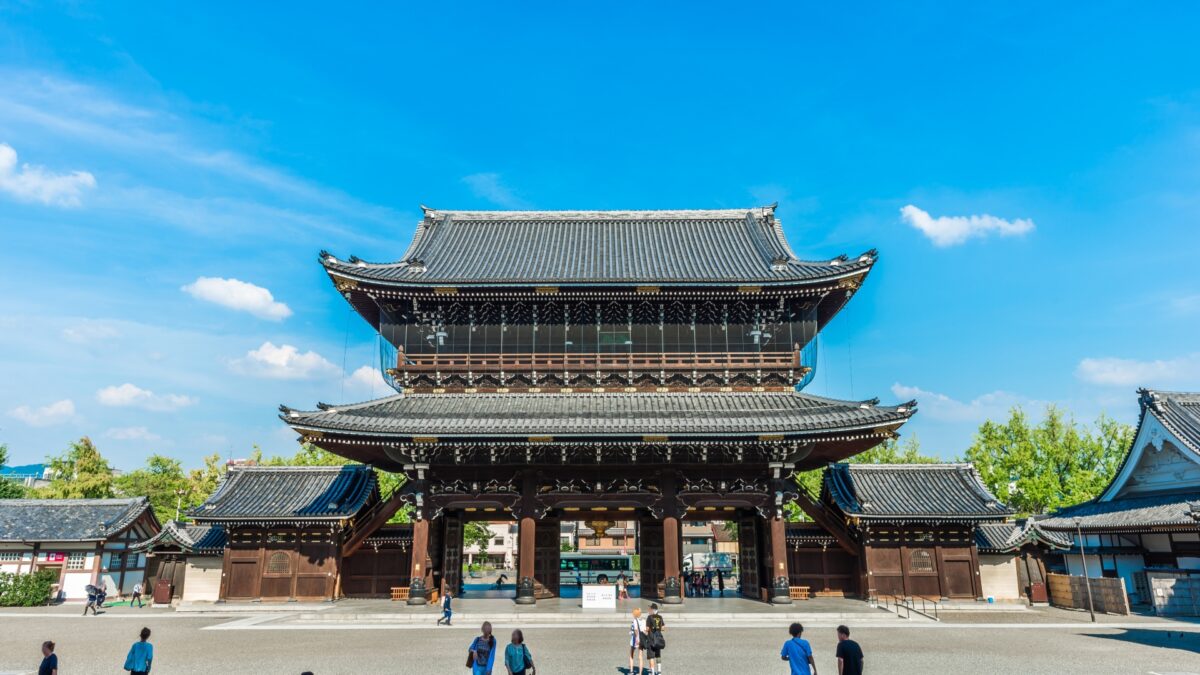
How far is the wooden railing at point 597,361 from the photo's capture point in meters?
28.9

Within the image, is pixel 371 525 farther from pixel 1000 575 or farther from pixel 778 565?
pixel 1000 575

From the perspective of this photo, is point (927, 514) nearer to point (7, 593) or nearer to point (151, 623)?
point (151, 623)

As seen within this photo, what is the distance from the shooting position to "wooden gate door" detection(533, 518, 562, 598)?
2959 centimetres

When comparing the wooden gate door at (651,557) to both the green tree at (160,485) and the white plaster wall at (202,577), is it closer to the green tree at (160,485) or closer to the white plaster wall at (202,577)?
the white plaster wall at (202,577)

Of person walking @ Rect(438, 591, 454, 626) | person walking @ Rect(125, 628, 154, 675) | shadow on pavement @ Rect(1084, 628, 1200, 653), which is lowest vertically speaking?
shadow on pavement @ Rect(1084, 628, 1200, 653)

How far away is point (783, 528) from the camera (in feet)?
88.2

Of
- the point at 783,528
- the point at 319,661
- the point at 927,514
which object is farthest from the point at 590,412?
the point at 927,514

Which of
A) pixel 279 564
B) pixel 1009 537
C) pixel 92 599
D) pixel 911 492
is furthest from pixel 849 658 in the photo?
pixel 92 599

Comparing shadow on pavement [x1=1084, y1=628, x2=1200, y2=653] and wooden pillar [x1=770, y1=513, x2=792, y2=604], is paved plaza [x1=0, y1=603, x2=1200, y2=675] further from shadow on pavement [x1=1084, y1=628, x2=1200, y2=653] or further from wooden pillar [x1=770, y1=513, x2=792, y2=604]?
wooden pillar [x1=770, y1=513, x2=792, y2=604]

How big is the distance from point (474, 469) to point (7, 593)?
27.2 m

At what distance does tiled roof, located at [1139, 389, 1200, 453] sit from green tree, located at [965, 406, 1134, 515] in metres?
17.9

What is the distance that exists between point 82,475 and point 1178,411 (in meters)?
72.4

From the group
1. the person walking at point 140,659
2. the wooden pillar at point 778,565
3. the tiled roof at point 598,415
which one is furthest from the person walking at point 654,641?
the wooden pillar at point 778,565

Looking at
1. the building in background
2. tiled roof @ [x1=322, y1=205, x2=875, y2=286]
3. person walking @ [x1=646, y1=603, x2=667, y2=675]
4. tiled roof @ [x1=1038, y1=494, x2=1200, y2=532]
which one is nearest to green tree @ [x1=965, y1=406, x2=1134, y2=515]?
tiled roof @ [x1=1038, y1=494, x2=1200, y2=532]
